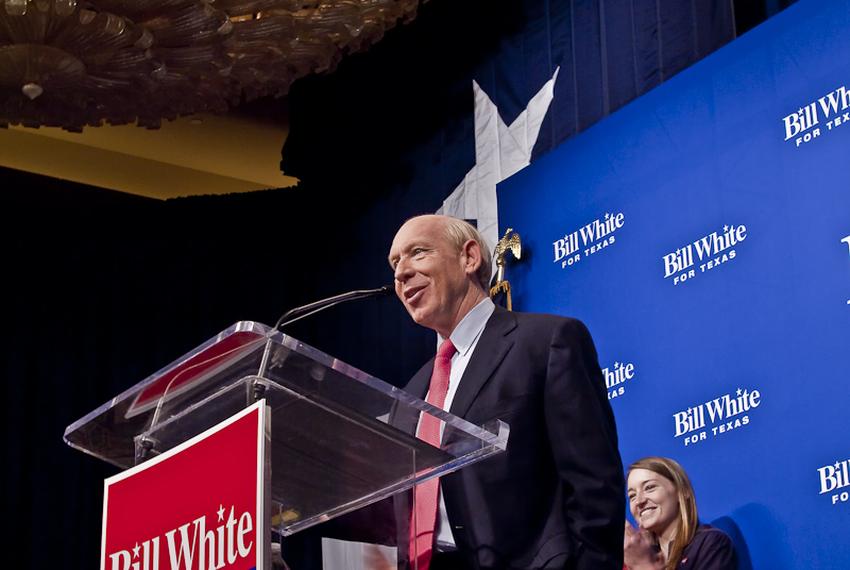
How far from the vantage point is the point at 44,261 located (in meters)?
7.15

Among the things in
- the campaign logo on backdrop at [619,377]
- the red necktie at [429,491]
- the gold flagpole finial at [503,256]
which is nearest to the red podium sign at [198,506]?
the red necktie at [429,491]

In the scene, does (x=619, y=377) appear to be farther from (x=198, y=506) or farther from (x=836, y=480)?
(x=198, y=506)

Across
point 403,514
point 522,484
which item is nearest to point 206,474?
point 403,514

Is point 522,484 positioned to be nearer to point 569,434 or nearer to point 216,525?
point 569,434

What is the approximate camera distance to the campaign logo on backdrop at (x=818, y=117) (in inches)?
148

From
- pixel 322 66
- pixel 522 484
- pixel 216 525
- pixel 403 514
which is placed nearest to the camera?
pixel 216 525

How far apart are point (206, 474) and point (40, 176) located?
6.10 meters

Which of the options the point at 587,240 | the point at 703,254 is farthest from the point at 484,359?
the point at 587,240

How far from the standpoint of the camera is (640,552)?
12.5 feet

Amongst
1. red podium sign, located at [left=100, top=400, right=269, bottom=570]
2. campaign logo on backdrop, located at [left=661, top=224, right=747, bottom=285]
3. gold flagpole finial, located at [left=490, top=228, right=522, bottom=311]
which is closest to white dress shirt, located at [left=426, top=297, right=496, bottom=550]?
red podium sign, located at [left=100, top=400, right=269, bottom=570]

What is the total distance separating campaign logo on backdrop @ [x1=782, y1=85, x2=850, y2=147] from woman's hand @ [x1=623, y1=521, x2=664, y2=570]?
1.27m

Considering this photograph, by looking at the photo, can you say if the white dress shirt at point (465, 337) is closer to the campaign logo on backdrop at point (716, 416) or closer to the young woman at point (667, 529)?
the young woman at point (667, 529)

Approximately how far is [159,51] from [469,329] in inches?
120

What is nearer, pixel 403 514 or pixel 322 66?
pixel 403 514
